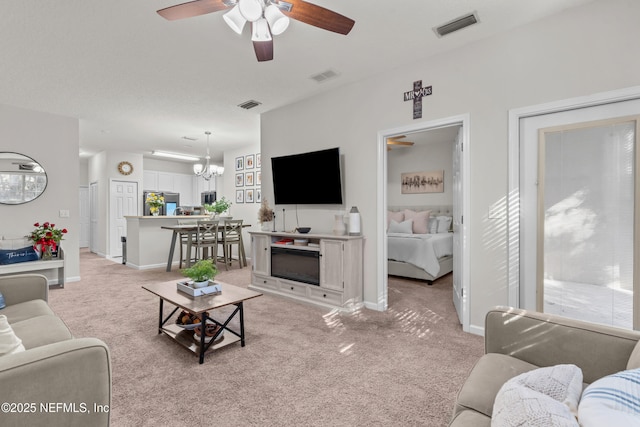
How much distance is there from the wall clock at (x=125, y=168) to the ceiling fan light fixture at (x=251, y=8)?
24.2ft

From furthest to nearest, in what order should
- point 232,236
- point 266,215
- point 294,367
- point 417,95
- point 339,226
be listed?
1. point 232,236
2. point 266,215
3. point 339,226
4. point 417,95
5. point 294,367

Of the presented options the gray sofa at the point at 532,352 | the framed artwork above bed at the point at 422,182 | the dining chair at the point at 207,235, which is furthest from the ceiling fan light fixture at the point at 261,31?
the framed artwork above bed at the point at 422,182

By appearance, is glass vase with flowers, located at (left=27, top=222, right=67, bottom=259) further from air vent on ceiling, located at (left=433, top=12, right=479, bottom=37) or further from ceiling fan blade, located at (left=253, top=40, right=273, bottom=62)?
air vent on ceiling, located at (left=433, top=12, right=479, bottom=37)

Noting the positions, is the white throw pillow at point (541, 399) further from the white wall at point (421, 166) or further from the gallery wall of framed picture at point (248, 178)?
the gallery wall of framed picture at point (248, 178)

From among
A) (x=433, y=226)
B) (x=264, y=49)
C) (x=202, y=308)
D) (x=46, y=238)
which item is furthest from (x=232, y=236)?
(x=264, y=49)

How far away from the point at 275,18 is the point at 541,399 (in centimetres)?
220

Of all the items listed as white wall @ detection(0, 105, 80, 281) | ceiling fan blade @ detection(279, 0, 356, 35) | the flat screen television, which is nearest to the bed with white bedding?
the flat screen television

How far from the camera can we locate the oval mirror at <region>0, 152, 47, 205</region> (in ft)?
14.5

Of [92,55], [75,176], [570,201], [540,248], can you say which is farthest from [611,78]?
[75,176]

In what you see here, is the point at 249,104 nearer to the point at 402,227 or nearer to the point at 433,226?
the point at 402,227

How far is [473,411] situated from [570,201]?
2109 mm

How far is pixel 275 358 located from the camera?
233 centimetres

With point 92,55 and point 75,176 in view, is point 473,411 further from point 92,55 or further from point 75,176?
point 75,176

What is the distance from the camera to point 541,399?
87 centimetres
